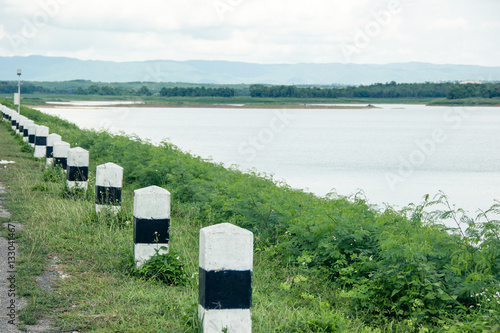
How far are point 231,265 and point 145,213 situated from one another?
203 cm

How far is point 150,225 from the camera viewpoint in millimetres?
5898

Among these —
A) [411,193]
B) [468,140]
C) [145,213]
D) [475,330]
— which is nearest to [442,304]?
[475,330]

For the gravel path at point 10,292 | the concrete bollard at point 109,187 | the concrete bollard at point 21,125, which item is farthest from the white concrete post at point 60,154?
the concrete bollard at point 21,125

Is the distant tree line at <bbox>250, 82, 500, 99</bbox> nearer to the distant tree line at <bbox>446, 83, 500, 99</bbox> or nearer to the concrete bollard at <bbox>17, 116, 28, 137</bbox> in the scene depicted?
the distant tree line at <bbox>446, 83, 500, 99</bbox>

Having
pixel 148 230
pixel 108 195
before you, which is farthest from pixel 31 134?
pixel 148 230

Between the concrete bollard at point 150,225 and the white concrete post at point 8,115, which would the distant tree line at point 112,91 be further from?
the concrete bollard at point 150,225

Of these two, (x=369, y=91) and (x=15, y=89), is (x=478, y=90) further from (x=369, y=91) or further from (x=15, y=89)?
(x=15, y=89)

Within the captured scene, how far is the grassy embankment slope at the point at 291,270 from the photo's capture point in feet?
15.8

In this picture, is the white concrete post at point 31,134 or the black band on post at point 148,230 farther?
the white concrete post at point 31,134

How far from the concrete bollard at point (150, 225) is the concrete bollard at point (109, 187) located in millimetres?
2184

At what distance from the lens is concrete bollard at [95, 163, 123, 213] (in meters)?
8.00

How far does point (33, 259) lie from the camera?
6.23 meters

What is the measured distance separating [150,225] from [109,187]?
2.29 meters

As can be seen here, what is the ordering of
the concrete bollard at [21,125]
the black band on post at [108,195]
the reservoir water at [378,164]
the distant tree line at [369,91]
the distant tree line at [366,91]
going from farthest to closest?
the distant tree line at [369,91] → the distant tree line at [366,91] → the concrete bollard at [21,125] → the reservoir water at [378,164] → the black band on post at [108,195]
